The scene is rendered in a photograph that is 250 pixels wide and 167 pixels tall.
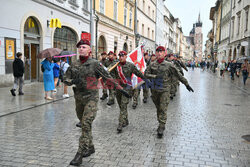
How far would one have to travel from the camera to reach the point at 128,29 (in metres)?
32.3

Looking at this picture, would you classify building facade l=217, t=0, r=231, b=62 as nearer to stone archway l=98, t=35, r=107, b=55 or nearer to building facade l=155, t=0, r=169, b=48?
building facade l=155, t=0, r=169, b=48

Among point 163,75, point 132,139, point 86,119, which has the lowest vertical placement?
point 132,139

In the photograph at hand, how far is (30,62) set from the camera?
48.6 feet

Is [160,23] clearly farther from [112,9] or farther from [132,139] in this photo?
[132,139]

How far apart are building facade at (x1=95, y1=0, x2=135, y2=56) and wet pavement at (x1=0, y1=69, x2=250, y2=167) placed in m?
16.8

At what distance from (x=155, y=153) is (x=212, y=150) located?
42.3 inches

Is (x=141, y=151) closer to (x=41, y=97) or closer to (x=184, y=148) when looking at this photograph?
(x=184, y=148)

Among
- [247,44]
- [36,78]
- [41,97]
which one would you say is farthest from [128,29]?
[41,97]

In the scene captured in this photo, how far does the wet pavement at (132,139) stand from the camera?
418 cm

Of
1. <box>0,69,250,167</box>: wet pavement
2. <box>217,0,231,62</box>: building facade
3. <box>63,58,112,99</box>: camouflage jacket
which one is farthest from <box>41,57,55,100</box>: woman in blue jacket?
<box>217,0,231,62</box>: building facade

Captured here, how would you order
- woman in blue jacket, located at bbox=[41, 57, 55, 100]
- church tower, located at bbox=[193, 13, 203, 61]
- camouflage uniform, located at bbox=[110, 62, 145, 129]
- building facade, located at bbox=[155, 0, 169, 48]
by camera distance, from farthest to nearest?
1. church tower, located at bbox=[193, 13, 203, 61]
2. building facade, located at bbox=[155, 0, 169, 48]
3. woman in blue jacket, located at bbox=[41, 57, 55, 100]
4. camouflage uniform, located at bbox=[110, 62, 145, 129]

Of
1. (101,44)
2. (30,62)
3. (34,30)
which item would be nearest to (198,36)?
(101,44)

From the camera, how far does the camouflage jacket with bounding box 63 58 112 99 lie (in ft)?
13.7

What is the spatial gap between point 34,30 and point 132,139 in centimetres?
1200
